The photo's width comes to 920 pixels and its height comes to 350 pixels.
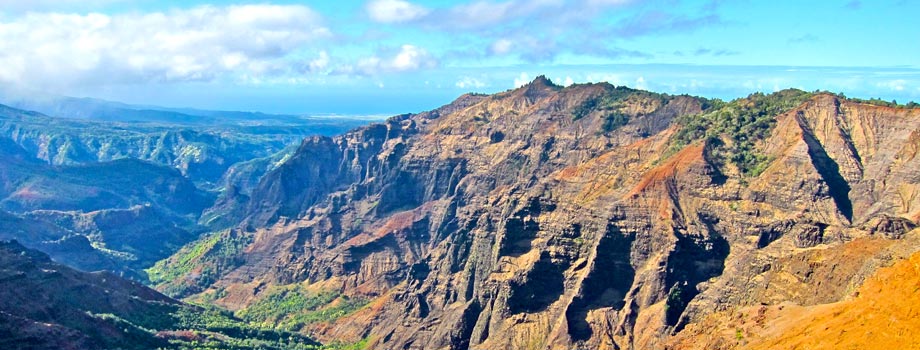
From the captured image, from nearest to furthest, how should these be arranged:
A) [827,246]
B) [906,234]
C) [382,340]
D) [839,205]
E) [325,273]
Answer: [906,234]
[827,246]
[839,205]
[382,340]
[325,273]

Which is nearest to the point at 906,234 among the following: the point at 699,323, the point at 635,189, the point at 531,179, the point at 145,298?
the point at 699,323

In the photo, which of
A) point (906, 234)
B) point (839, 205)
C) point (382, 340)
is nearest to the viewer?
point (906, 234)

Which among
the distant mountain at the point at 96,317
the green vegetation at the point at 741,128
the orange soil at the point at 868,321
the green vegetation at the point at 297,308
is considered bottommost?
the green vegetation at the point at 297,308

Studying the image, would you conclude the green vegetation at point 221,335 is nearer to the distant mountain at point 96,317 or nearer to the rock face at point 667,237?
the distant mountain at point 96,317

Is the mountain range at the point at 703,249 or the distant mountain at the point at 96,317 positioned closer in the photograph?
the mountain range at the point at 703,249

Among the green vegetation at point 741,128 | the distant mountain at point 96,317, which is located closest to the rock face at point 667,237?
the green vegetation at point 741,128

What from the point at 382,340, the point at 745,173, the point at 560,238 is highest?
the point at 745,173

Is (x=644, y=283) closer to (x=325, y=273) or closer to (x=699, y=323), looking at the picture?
(x=699, y=323)

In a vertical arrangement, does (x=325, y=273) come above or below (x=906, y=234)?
below
